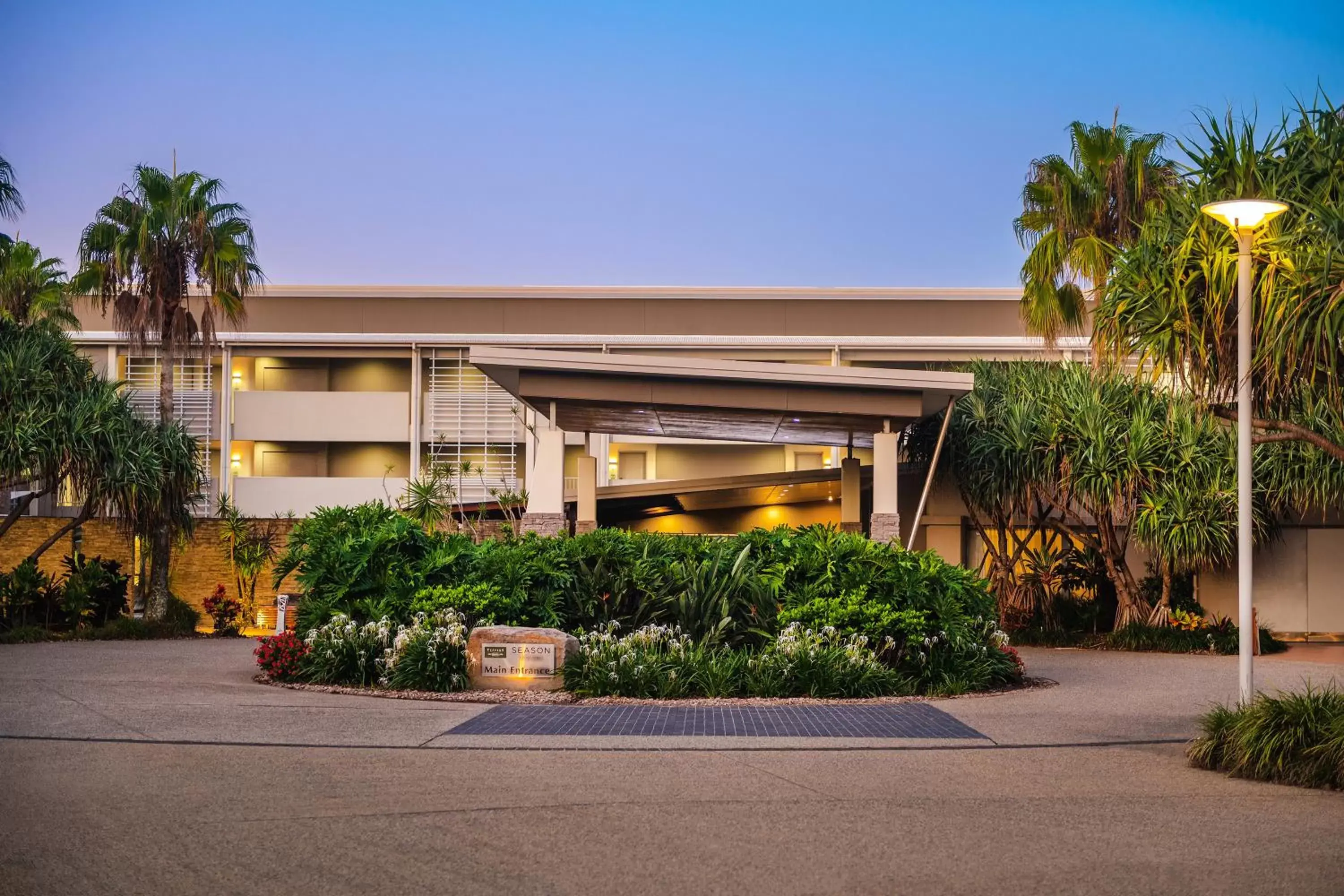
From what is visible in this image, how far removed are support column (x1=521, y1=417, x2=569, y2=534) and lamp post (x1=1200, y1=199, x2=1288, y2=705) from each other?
10.7 m

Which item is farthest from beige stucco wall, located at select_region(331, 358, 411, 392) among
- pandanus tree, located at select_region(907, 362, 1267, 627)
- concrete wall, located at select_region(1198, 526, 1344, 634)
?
concrete wall, located at select_region(1198, 526, 1344, 634)

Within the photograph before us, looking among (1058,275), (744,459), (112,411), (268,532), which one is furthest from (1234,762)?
(744,459)

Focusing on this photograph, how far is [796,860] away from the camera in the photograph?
6.61 meters

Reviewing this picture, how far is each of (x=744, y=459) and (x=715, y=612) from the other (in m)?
18.2

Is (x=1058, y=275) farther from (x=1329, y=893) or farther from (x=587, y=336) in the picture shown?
(x=1329, y=893)

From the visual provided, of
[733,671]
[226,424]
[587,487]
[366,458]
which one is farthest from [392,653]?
[366,458]

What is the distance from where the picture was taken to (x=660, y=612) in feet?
51.0

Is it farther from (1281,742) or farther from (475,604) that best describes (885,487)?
(1281,742)

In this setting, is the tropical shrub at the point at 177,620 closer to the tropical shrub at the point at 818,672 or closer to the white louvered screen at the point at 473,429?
the white louvered screen at the point at 473,429

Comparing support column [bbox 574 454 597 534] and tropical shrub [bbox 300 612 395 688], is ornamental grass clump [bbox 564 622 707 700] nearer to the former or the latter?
tropical shrub [bbox 300 612 395 688]

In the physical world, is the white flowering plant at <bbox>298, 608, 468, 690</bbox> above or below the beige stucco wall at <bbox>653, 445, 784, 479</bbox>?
below

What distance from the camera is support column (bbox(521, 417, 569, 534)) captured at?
1927 centimetres

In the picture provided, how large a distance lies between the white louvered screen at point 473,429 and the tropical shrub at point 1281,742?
23.2m

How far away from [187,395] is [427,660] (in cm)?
1963
